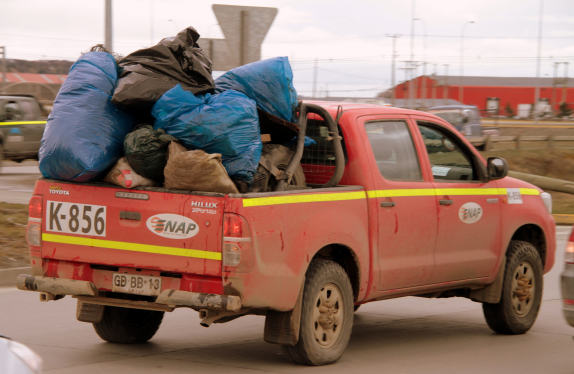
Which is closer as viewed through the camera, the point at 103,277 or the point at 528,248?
the point at 103,277

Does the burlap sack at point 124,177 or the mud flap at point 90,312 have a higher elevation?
the burlap sack at point 124,177

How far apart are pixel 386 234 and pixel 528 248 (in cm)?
196

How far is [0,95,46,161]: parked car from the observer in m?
25.0

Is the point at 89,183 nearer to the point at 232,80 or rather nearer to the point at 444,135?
the point at 232,80

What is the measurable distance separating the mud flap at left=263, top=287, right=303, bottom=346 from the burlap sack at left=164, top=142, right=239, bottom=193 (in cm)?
87

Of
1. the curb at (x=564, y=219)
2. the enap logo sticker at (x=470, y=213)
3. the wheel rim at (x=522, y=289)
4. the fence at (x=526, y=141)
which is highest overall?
the enap logo sticker at (x=470, y=213)

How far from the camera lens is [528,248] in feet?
27.6

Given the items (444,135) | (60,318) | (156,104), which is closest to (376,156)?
(444,135)

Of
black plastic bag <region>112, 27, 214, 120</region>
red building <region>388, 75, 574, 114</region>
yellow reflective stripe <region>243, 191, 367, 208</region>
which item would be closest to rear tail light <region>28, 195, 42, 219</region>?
black plastic bag <region>112, 27, 214, 120</region>

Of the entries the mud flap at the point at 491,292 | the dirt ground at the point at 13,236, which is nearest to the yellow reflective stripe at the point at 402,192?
the mud flap at the point at 491,292

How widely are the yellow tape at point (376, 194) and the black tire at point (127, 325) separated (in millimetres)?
1833

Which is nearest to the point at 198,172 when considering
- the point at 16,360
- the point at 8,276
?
the point at 16,360

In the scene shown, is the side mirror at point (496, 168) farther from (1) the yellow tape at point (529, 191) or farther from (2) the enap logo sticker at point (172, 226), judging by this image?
(2) the enap logo sticker at point (172, 226)

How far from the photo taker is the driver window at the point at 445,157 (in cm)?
782
